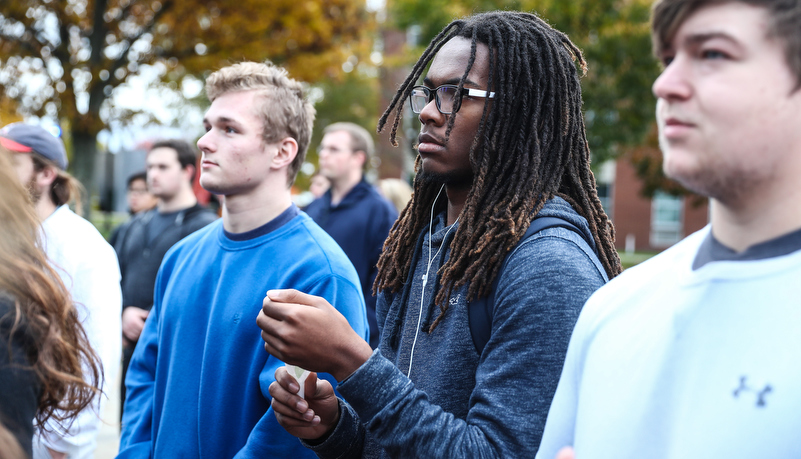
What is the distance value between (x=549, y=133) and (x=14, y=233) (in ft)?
4.61

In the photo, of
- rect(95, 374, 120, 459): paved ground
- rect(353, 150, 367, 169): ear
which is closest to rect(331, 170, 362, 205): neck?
rect(353, 150, 367, 169): ear

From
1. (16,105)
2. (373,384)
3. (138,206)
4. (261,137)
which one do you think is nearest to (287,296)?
(373,384)

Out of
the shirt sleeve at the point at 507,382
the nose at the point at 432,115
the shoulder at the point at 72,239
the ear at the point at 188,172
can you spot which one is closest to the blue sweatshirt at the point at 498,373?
the shirt sleeve at the point at 507,382

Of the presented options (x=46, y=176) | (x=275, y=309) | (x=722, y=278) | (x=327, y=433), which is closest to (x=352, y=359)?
(x=275, y=309)

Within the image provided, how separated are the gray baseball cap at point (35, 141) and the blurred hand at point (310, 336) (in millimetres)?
2610

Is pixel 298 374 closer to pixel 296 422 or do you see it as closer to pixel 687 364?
pixel 296 422

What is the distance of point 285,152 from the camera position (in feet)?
10.3

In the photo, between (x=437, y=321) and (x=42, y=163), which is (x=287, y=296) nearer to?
(x=437, y=321)

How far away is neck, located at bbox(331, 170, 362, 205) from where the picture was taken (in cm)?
616

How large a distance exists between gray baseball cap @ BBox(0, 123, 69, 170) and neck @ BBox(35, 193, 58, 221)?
285 mm

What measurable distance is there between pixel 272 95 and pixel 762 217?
2363 millimetres

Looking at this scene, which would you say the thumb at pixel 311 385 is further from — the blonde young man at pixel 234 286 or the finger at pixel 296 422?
the blonde young man at pixel 234 286

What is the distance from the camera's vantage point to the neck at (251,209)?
2949 millimetres

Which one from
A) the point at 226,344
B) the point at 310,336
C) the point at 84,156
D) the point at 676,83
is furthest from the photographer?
the point at 84,156
